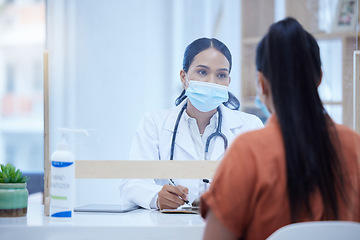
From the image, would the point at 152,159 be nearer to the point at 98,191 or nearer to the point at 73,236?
the point at 98,191

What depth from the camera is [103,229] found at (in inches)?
49.2

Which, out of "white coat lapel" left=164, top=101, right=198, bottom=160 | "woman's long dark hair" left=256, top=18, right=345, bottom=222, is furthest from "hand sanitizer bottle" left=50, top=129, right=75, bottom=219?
"woman's long dark hair" left=256, top=18, right=345, bottom=222

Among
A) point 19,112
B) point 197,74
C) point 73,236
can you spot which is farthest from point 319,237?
point 19,112

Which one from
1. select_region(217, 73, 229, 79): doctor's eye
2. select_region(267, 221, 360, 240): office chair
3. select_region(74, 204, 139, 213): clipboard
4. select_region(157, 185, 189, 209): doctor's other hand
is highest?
select_region(217, 73, 229, 79): doctor's eye

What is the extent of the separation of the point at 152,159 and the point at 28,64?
3525 millimetres

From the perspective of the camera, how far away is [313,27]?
1.62 meters

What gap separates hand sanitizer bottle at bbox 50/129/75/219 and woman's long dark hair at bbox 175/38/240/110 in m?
0.46

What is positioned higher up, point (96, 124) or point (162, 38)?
point (162, 38)

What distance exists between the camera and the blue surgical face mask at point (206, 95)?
61.9 inches

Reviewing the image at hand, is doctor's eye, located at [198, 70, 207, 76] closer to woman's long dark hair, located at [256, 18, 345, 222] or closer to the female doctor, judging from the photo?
the female doctor

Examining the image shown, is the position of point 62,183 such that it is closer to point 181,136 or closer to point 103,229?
point 103,229

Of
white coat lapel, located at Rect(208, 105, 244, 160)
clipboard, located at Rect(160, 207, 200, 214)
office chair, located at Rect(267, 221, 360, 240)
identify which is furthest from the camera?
white coat lapel, located at Rect(208, 105, 244, 160)

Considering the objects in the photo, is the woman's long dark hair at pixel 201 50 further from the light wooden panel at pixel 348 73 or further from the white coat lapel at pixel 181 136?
the light wooden panel at pixel 348 73

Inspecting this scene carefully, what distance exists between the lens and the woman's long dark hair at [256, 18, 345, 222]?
892 mm
